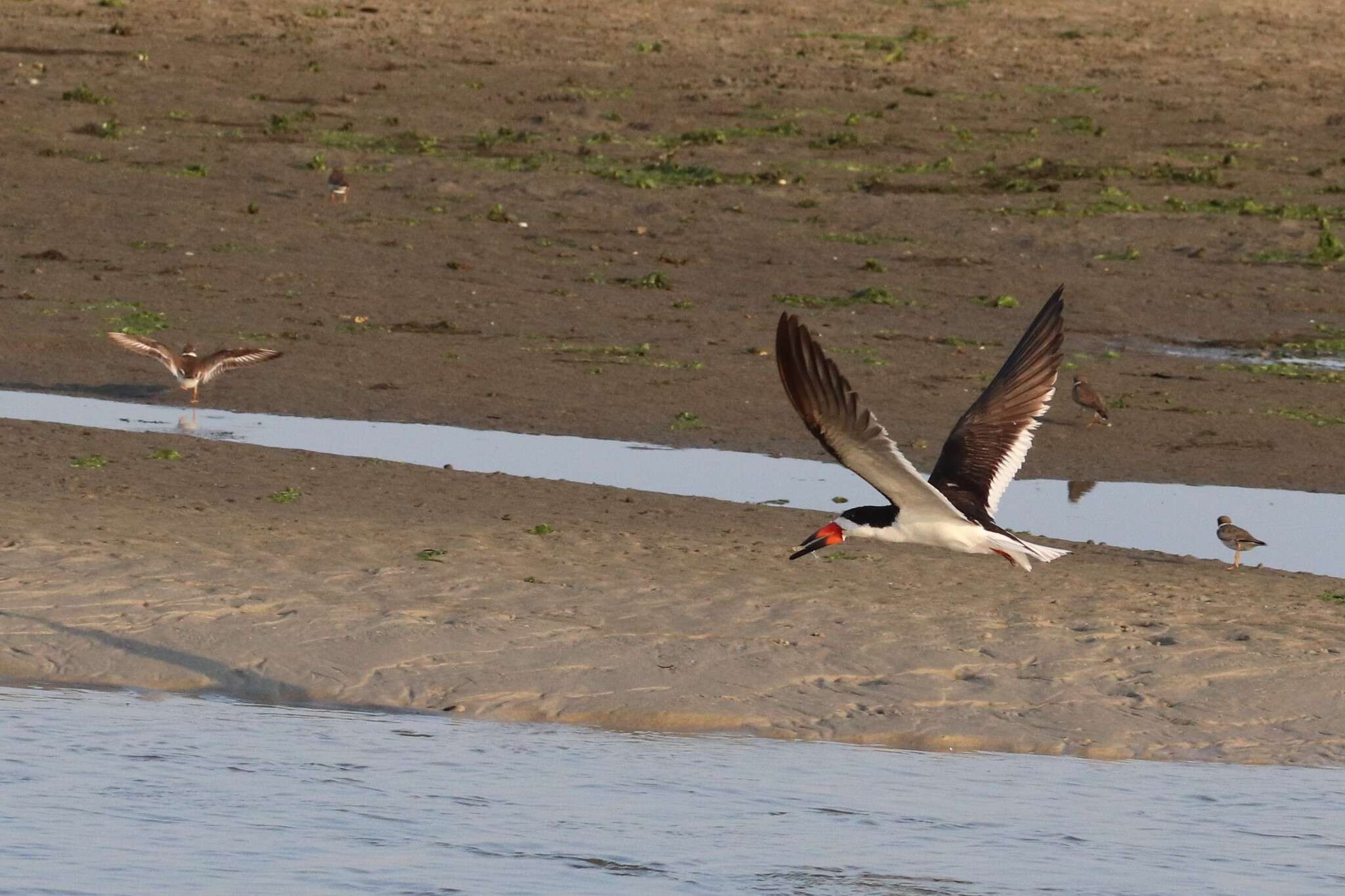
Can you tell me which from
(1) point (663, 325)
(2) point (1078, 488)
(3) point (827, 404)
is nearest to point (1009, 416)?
(3) point (827, 404)

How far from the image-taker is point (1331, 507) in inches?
569

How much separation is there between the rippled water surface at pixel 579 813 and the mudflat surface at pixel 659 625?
0.93 ft

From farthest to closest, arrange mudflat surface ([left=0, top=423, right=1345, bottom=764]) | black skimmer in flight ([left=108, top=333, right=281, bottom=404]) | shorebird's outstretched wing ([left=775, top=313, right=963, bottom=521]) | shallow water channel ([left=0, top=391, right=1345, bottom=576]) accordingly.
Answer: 1. black skimmer in flight ([left=108, top=333, right=281, bottom=404])
2. shallow water channel ([left=0, top=391, right=1345, bottom=576])
3. mudflat surface ([left=0, top=423, right=1345, bottom=764])
4. shorebird's outstretched wing ([left=775, top=313, right=963, bottom=521])

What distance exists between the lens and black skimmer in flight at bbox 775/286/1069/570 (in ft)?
25.7

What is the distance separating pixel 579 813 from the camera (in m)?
8.09

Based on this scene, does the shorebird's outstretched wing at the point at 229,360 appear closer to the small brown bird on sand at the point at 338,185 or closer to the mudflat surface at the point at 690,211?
the mudflat surface at the point at 690,211

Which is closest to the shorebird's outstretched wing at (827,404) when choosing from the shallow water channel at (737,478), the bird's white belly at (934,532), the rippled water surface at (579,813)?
the bird's white belly at (934,532)

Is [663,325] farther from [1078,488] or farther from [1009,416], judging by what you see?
[1009,416]

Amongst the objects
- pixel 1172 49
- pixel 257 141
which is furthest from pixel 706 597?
pixel 1172 49

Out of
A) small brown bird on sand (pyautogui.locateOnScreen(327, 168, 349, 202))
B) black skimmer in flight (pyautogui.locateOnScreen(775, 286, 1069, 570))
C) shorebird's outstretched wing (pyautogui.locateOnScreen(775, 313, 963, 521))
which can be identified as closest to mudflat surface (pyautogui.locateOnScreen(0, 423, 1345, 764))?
black skimmer in flight (pyautogui.locateOnScreen(775, 286, 1069, 570))

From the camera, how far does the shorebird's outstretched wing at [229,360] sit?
15.2m

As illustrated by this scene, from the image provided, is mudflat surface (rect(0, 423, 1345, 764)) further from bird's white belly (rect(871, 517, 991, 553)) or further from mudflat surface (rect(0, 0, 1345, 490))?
mudflat surface (rect(0, 0, 1345, 490))

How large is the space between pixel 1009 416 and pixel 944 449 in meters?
0.43

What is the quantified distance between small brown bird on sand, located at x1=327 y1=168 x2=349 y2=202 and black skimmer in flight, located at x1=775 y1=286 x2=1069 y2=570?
13142 mm
